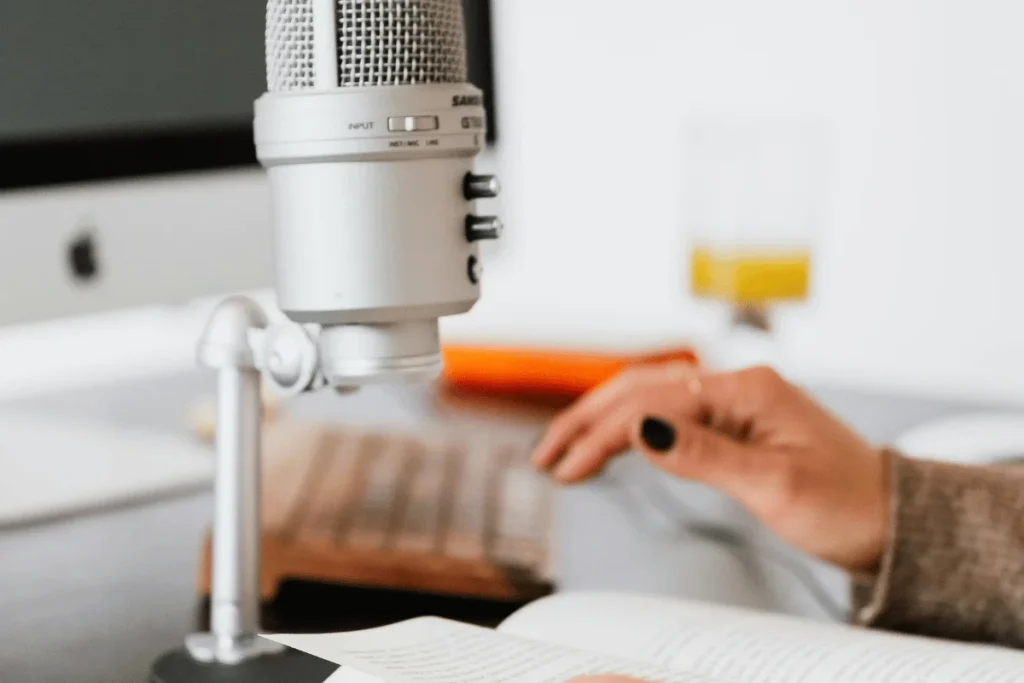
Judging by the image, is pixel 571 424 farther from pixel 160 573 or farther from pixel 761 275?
pixel 761 275

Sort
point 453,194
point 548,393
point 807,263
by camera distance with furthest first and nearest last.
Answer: point 807,263
point 548,393
point 453,194

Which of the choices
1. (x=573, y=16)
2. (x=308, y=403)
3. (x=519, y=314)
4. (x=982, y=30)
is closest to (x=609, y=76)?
(x=573, y=16)

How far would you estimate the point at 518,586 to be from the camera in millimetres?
588

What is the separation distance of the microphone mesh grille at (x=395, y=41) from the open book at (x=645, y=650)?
0.20 meters

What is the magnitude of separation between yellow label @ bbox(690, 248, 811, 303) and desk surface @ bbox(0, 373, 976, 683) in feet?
1.35

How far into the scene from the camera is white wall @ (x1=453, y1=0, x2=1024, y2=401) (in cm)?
147

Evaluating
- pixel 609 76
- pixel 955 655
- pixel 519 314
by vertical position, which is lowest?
pixel 519 314

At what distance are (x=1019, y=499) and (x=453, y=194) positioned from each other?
33 cm

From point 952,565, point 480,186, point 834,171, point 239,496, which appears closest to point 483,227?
point 480,186

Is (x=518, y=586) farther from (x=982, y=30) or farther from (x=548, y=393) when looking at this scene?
(x=982, y=30)

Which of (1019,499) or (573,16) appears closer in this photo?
(1019,499)

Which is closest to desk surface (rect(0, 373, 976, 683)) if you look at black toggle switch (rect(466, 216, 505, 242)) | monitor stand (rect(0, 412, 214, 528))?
monitor stand (rect(0, 412, 214, 528))

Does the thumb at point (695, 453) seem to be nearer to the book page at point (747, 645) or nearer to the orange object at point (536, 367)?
the book page at point (747, 645)

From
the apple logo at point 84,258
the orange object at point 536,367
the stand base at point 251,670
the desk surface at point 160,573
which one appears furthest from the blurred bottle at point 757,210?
the stand base at point 251,670
